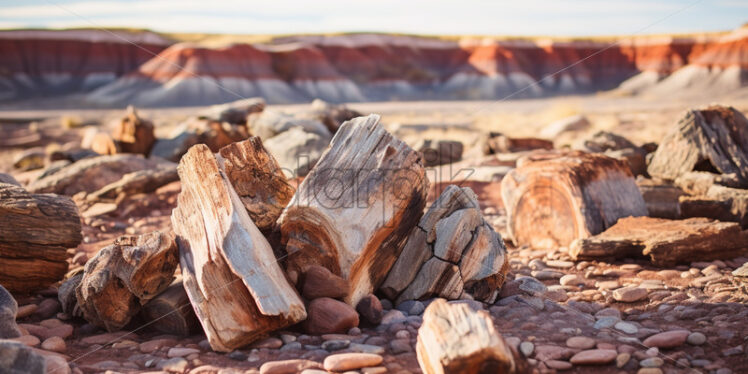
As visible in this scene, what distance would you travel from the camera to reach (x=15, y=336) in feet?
9.19

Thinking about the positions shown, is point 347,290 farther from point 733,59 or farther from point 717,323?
point 733,59

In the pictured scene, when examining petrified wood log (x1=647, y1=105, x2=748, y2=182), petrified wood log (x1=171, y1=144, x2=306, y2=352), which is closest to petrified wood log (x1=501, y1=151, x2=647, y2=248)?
petrified wood log (x1=647, y1=105, x2=748, y2=182)

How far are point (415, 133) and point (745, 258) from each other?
524 inches

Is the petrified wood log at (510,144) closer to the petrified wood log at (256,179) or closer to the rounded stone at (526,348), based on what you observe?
the petrified wood log at (256,179)

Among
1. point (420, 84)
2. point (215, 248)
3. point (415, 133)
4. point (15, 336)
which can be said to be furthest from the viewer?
point (420, 84)

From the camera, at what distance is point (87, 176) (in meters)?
8.41

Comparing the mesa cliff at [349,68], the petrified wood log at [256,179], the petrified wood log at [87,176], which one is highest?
the mesa cliff at [349,68]

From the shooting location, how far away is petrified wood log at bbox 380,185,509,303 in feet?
11.5

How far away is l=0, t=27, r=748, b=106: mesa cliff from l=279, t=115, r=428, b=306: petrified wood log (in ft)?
120

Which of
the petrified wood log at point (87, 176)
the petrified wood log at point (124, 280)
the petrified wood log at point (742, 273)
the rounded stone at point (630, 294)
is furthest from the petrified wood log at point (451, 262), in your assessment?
the petrified wood log at point (87, 176)

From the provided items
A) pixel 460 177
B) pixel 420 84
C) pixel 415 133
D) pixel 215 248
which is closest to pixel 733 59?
pixel 420 84

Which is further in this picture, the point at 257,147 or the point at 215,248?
the point at 257,147

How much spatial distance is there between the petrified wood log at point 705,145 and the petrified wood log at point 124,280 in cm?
605

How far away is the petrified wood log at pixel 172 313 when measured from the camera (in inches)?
125
